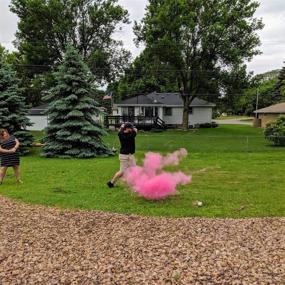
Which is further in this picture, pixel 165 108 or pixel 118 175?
pixel 165 108

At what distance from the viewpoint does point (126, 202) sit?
813cm

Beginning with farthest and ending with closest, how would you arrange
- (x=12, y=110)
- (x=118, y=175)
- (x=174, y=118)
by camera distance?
(x=174, y=118), (x=12, y=110), (x=118, y=175)

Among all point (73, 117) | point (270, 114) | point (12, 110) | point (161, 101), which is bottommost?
point (270, 114)

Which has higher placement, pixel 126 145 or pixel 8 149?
pixel 126 145

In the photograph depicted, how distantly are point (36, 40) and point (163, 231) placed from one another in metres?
33.0

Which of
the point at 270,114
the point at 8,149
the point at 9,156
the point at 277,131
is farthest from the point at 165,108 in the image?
the point at 8,149

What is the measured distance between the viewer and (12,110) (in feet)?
61.0

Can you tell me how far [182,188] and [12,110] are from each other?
465 inches

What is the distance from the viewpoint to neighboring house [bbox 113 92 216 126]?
40688mm

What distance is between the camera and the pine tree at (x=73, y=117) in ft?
57.4

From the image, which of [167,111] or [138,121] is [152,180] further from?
[167,111]

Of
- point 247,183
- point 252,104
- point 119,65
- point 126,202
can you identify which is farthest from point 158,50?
point 252,104

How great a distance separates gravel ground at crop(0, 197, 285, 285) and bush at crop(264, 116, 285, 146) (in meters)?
15.7

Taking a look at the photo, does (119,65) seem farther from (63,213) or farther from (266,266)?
(266,266)
